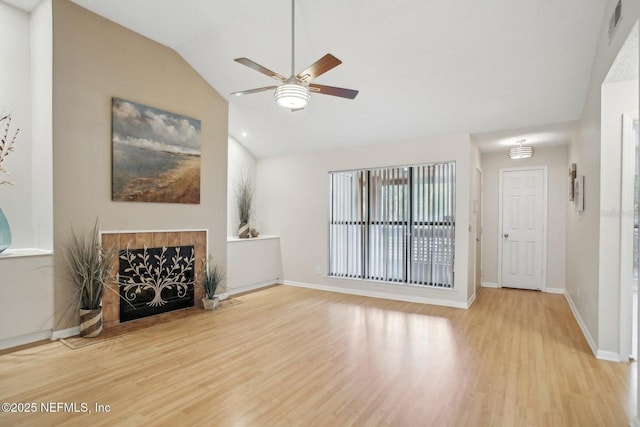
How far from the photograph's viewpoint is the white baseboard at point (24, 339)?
3215 mm

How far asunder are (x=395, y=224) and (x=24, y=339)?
481 cm

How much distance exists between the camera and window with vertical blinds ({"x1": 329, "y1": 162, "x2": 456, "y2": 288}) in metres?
4.98

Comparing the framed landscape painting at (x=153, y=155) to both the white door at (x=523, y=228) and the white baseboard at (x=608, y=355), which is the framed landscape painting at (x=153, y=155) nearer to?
the white baseboard at (x=608, y=355)

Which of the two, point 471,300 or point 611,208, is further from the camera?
point 471,300

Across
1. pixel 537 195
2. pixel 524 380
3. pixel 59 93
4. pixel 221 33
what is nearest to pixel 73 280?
pixel 59 93

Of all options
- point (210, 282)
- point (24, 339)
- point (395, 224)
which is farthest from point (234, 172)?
point (24, 339)

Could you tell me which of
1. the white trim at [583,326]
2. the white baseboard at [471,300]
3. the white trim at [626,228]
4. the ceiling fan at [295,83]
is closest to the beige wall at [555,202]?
the white trim at [583,326]

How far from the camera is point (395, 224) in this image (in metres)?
5.36

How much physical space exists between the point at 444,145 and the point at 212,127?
3552 millimetres

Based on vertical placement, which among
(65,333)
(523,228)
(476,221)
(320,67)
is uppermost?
(320,67)

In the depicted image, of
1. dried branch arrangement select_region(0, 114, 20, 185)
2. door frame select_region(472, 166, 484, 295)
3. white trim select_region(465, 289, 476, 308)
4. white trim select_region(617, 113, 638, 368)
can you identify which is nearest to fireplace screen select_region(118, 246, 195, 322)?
dried branch arrangement select_region(0, 114, 20, 185)

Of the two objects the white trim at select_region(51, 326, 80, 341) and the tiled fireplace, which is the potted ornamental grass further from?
the white trim at select_region(51, 326, 80, 341)

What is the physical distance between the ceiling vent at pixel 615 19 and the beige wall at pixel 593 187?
6 cm

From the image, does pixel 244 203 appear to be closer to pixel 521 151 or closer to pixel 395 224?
pixel 395 224
